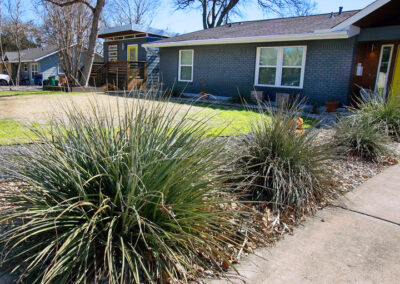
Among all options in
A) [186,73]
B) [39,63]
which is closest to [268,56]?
[186,73]

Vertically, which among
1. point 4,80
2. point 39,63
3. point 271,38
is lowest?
point 4,80

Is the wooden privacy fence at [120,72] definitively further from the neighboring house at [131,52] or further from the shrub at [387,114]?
the shrub at [387,114]

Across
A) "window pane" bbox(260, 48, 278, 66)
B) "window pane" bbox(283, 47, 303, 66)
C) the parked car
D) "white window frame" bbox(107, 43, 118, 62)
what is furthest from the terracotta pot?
the parked car

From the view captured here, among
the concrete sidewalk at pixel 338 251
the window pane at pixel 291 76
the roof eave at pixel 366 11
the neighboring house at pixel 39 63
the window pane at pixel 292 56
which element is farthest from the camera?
the neighboring house at pixel 39 63

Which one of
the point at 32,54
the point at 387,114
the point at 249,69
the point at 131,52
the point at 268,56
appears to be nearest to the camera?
the point at 387,114

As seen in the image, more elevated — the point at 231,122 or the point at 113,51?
the point at 113,51

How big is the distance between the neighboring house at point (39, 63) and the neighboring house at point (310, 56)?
24250mm

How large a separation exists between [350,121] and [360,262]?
386 centimetres

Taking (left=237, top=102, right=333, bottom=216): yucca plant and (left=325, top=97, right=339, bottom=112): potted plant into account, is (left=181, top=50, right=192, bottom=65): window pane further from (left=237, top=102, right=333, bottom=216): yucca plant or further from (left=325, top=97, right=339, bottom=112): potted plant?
(left=237, top=102, right=333, bottom=216): yucca plant

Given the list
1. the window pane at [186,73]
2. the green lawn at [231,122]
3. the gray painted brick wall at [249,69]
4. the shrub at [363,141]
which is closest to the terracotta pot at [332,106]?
the gray painted brick wall at [249,69]

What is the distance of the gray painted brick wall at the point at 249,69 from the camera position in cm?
1055

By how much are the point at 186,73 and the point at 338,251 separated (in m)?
14.1

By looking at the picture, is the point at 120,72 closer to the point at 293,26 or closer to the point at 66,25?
the point at 66,25

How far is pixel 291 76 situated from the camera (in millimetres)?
11930
